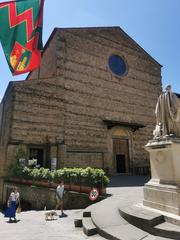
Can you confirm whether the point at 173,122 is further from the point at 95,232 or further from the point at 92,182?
the point at 92,182

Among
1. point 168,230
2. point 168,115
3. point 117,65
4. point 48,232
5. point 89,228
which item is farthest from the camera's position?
point 117,65

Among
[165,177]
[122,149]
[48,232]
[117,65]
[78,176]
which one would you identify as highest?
[117,65]

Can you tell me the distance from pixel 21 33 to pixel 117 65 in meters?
13.4

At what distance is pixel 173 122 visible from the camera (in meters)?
5.69

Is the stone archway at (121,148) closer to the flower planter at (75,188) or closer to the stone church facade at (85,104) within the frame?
the stone church facade at (85,104)

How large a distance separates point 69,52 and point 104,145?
31.4 feet

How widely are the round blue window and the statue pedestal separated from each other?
18734 millimetres

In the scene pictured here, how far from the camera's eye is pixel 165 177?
5480mm

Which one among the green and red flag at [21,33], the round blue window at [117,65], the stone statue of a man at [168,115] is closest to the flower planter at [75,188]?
the stone statue of a man at [168,115]

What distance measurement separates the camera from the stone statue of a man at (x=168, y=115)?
568 cm

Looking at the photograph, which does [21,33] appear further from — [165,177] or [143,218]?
[143,218]

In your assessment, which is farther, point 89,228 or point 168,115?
point 168,115

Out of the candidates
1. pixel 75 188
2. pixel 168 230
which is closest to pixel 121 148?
pixel 75 188

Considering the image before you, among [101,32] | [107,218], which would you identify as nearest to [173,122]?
[107,218]
